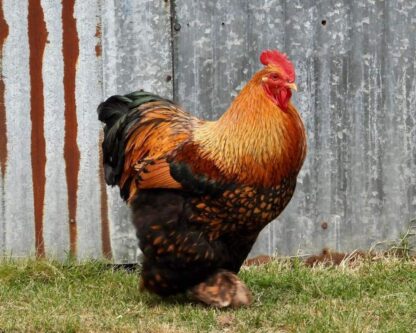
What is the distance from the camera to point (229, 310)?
5.76 metres

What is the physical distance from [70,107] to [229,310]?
231cm

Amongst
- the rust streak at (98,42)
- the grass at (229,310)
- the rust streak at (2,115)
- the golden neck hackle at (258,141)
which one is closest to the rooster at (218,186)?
the golden neck hackle at (258,141)

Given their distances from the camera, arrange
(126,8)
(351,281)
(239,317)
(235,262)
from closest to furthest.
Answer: (239,317) → (235,262) → (351,281) → (126,8)

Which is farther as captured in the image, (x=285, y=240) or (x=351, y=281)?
(x=285, y=240)

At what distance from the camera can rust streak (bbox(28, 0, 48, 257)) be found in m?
7.15

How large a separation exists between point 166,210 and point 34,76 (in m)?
2.03

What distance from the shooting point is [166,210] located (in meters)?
5.76

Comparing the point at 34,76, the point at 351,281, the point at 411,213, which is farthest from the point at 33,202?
the point at 411,213

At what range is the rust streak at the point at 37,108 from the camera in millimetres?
7152

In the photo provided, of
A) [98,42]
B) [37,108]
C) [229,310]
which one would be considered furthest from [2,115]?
[229,310]

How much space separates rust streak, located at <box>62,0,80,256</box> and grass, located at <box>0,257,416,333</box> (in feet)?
1.71

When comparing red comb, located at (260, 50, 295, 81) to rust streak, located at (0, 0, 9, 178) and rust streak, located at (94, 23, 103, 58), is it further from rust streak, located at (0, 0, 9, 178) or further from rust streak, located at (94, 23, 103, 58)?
rust streak, located at (0, 0, 9, 178)

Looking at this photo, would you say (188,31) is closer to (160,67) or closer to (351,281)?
(160,67)

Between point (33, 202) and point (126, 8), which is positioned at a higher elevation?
point (126, 8)
